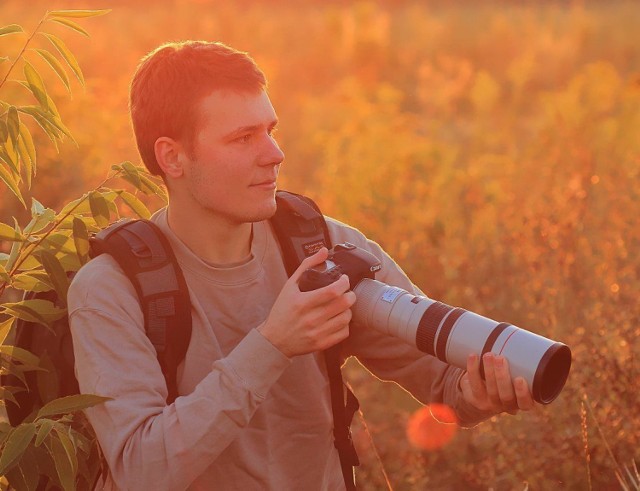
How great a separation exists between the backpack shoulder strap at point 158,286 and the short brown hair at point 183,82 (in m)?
0.35

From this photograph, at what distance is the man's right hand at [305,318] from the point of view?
2385mm

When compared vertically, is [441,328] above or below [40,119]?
below

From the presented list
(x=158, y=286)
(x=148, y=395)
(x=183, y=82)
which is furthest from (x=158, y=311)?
(x=183, y=82)

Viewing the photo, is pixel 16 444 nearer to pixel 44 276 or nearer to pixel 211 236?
pixel 44 276

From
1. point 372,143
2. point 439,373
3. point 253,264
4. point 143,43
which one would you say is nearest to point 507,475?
point 439,373

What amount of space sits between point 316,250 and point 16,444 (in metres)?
0.97

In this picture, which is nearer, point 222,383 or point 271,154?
point 222,383

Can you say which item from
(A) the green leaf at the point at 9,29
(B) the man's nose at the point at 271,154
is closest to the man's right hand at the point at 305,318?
(B) the man's nose at the point at 271,154

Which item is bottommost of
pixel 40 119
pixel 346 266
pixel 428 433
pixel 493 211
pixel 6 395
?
pixel 428 433

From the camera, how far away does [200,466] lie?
2389 millimetres

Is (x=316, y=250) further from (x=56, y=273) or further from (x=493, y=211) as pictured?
(x=493, y=211)

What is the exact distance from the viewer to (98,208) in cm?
285

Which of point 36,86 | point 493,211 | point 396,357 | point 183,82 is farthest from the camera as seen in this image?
point 493,211

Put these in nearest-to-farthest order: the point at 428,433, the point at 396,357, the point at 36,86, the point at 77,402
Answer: the point at 77,402 → the point at 36,86 → the point at 396,357 → the point at 428,433
